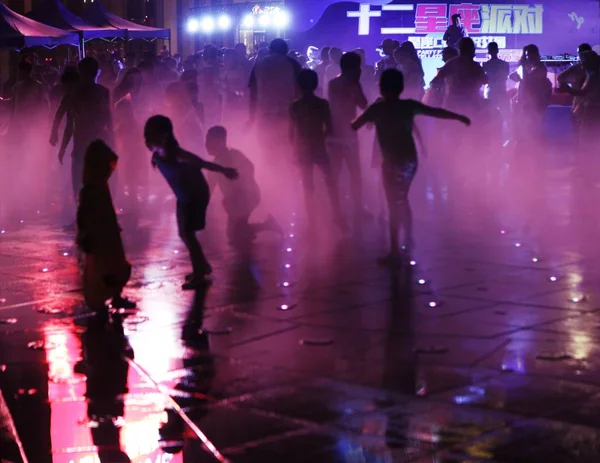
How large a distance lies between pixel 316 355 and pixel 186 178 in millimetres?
2825

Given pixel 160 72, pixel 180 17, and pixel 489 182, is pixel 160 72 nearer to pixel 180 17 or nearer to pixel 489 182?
pixel 489 182

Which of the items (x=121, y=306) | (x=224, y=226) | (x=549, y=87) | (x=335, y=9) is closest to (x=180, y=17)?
(x=335, y=9)

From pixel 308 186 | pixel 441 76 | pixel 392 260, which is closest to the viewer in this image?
pixel 392 260

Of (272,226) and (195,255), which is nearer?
(195,255)

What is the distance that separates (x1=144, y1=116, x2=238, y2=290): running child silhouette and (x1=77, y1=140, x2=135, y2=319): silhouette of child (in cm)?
108

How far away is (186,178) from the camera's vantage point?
9.14m

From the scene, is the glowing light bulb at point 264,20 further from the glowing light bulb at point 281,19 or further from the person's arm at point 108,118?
the person's arm at point 108,118

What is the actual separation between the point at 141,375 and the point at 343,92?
6.46m

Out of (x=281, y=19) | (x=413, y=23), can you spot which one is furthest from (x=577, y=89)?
(x=281, y=19)

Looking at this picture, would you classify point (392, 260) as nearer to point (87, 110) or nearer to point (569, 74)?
point (87, 110)

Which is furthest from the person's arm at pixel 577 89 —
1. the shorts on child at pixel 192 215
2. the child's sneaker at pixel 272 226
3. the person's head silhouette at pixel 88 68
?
the shorts on child at pixel 192 215

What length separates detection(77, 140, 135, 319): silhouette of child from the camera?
779 centimetres

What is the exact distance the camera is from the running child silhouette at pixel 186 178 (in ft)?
29.6

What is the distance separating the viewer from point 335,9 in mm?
30797
